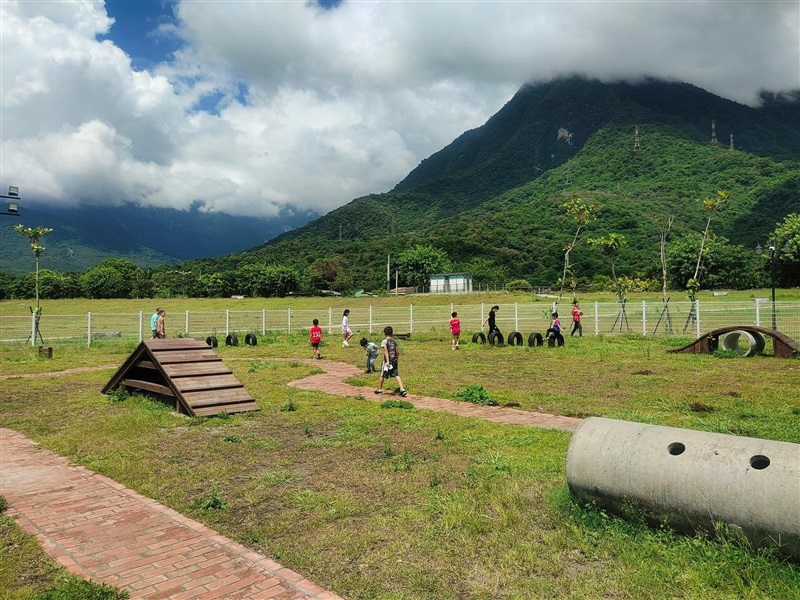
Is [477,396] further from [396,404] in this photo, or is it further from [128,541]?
[128,541]

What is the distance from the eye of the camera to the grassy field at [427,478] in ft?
12.1

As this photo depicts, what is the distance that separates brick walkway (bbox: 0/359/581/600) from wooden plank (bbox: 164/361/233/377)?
290 centimetres

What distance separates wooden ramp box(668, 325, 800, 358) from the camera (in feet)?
52.6

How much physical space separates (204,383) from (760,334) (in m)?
16.3

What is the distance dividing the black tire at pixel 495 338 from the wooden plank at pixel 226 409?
46.5ft

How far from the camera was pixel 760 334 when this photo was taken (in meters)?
17.0

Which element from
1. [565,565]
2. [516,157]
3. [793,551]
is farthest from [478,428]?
[516,157]

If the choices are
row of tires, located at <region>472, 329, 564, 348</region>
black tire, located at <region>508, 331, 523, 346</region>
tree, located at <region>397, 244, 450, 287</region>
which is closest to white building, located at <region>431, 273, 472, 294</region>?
tree, located at <region>397, 244, 450, 287</region>

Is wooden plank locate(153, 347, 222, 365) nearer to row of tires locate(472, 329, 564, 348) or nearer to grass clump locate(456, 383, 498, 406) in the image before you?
grass clump locate(456, 383, 498, 406)

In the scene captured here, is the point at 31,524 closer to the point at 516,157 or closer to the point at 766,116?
the point at 516,157

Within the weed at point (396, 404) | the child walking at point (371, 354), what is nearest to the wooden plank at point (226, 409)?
the weed at point (396, 404)

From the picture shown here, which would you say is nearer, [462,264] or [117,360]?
[117,360]

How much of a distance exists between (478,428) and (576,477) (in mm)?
3577

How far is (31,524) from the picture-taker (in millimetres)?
A: 4863
